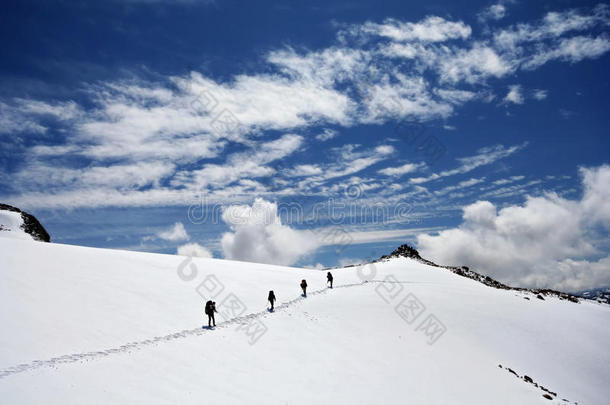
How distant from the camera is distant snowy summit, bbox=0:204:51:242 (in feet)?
223

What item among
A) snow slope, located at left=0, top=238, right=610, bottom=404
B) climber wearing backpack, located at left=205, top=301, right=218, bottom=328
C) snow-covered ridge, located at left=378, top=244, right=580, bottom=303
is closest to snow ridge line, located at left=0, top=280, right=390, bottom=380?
snow slope, located at left=0, top=238, right=610, bottom=404

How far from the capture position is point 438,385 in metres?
20.8

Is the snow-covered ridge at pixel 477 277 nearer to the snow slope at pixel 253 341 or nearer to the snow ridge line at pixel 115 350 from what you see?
the snow slope at pixel 253 341

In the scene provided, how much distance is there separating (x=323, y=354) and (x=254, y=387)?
6234mm

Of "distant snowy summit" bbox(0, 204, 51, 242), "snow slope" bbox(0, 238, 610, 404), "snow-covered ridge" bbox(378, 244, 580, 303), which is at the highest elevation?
"distant snowy summit" bbox(0, 204, 51, 242)

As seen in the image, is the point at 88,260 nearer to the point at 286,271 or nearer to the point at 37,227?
the point at 286,271

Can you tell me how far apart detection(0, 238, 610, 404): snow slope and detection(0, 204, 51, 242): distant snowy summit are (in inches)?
1971

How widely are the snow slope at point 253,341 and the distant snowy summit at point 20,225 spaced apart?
50074mm

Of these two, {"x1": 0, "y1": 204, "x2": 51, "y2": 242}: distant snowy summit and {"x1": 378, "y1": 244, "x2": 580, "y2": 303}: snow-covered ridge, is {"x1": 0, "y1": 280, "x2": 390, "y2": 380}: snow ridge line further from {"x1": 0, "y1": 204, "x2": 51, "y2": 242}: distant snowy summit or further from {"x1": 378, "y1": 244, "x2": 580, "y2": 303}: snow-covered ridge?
{"x1": 0, "y1": 204, "x2": 51, "y2": 242}: distant snowy summit

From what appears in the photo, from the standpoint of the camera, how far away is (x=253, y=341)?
21.0 meters

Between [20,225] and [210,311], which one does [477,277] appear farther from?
[20,225]

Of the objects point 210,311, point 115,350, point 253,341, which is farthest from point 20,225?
point 253,341

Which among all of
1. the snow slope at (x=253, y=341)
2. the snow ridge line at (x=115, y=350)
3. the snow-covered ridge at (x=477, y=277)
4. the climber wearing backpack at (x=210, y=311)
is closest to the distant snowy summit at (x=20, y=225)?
the snow slope at (x=253, y=341)

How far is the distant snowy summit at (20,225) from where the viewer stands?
68000 millimetres
